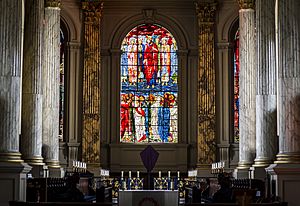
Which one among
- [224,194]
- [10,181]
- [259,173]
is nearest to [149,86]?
[259,173]

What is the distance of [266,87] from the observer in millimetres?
22812

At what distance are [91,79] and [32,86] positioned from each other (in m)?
9.09

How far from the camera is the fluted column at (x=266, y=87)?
72.3 feet

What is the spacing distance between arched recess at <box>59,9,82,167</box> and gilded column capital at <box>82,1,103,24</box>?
71 centimetres

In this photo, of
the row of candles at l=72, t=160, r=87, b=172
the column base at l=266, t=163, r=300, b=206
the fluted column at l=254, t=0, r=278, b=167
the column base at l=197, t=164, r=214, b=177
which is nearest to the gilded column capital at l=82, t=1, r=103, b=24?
the row of candles at l=72, t=160, r=87, b=172

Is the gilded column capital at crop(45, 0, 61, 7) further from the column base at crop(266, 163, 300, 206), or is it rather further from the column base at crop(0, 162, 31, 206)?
the column base at crop(266, 163, 300, 206)

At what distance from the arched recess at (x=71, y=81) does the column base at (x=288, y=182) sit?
51.6 ft

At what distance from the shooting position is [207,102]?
1241 inches

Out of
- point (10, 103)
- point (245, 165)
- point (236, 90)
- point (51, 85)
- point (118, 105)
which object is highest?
point (236, 90)

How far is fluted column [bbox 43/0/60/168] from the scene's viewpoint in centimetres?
2486

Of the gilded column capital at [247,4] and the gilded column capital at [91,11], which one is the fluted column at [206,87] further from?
the gilded column capital at [247,4]

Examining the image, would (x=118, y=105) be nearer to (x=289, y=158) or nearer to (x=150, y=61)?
(x=150, y=61)

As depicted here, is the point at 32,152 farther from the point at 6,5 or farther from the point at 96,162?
the point at 96,162

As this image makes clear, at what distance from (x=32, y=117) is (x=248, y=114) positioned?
8.28m
